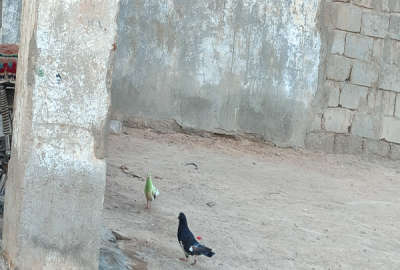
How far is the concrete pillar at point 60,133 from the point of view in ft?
12.7

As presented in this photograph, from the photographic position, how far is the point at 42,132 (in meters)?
3.89

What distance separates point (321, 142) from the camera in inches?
392

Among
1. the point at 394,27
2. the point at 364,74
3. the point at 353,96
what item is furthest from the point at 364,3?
the point at 353,96

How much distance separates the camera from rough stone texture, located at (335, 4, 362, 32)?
9.88 m

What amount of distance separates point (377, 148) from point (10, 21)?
16.8 ft

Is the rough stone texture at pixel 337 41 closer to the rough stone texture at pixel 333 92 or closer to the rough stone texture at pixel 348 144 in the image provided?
the rough stone texture at pixel 333 92

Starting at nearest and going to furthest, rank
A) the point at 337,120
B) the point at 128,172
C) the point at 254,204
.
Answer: the point at 254,204 < the point at 128,172 < the point at 337,120

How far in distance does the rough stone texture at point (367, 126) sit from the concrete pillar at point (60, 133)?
663cm

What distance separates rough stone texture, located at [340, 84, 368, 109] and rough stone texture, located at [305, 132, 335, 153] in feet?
1.58

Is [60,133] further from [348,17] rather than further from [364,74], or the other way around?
[364,74]

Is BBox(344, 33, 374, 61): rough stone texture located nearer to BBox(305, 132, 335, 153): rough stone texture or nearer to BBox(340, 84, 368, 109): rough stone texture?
BBox(340, 84, 368, 109): rough stone texture

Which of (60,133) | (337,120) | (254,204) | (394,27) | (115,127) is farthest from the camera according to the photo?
(394,27)

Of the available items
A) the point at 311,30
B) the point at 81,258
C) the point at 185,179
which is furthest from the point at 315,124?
the point at 81,258

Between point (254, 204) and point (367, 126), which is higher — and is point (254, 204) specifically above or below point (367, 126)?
below
